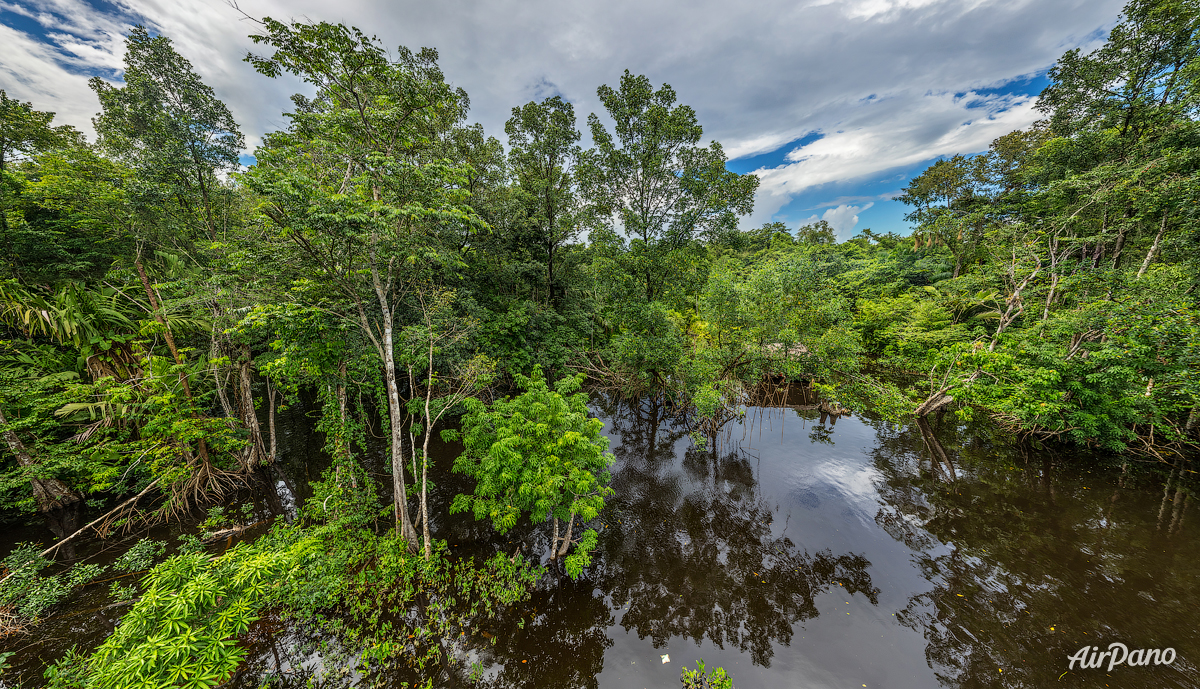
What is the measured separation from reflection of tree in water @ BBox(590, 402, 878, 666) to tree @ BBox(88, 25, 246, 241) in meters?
15.9

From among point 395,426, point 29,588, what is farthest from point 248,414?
point 395,426

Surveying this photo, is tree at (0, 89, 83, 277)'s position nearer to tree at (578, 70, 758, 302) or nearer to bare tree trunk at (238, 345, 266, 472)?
bare tree trunk at (238, 345, 266, 472)

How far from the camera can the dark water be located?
5.89m

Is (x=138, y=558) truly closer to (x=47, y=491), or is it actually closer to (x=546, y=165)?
(x=47, y=491)

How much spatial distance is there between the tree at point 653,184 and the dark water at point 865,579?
9451 millimetres

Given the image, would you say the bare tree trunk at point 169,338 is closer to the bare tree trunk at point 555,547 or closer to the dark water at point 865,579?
the dark water at point 865,579

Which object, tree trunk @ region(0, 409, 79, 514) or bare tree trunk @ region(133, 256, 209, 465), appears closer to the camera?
tree trunk @ region(0, 409, 79, 514)

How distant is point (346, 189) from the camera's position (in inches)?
291

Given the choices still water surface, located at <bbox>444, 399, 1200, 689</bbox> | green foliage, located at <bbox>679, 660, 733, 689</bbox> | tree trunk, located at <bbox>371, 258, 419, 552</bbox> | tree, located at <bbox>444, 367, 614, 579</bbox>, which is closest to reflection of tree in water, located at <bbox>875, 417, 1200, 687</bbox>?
still water surface, located at <bbox>444, 399, 1200, 689</bbox>

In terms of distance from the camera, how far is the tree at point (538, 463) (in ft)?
22.2

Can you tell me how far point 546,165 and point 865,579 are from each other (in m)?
17.3

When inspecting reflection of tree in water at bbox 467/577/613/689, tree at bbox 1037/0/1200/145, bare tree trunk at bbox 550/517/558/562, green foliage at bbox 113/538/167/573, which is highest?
tree at bbox 1037/0/1200/145

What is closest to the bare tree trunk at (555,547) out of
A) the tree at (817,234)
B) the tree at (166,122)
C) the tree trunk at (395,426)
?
the tree trunk at (395,426)

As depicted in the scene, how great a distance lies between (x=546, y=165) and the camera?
1453 cm
